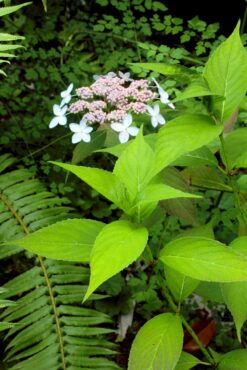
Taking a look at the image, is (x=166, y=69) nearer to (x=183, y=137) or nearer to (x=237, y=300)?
(x=183, y=137)

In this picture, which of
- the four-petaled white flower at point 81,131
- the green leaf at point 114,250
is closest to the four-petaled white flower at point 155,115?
the four-petaled white flower at point 81,131

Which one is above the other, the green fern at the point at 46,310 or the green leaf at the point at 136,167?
the green leaf at the point at 136,167

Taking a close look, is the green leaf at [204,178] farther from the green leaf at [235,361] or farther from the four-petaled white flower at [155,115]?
the green leaf at [235,361]

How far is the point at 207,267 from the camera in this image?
926mm

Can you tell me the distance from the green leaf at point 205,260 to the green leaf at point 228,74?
27cm

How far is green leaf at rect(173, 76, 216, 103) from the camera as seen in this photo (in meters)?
1.00

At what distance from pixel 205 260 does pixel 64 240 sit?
26 centimetres

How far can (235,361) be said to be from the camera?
122 cm

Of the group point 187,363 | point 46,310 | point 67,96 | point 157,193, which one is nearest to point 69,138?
point 67,96

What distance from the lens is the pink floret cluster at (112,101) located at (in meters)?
1.47

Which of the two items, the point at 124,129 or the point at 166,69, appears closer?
the point at 166,69

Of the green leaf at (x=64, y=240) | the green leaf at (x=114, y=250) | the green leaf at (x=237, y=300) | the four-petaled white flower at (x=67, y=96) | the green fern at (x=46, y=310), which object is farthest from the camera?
the four-petaled white flower at (x=67, y=96)

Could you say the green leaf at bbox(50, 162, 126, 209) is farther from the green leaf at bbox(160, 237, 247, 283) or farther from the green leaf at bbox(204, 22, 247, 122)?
the green leaf at bbox(204, 22, 247, 122)

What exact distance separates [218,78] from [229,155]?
0.79 ft
